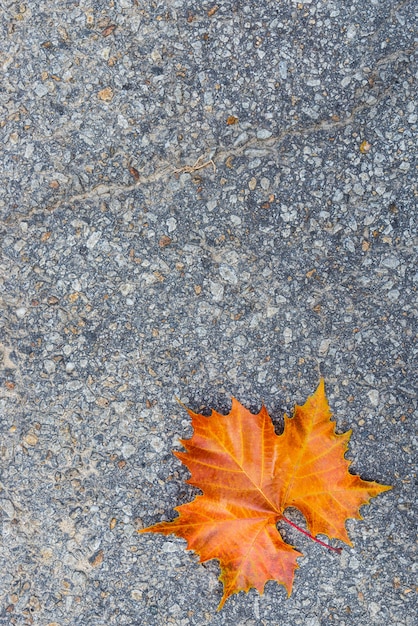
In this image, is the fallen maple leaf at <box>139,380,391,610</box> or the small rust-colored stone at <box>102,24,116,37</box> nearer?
the fallen maple leaf at <box>139,380,391,610</box>

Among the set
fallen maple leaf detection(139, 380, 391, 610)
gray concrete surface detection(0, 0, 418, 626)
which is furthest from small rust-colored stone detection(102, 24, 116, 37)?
fallen maple leaf detection(139, 380, 391, 610)

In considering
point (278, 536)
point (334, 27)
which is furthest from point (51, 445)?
point (334, 27)

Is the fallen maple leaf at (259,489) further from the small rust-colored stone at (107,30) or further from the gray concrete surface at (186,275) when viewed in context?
the small rust-colored stone at (107,30)

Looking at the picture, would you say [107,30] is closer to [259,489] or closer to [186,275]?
[186,275]

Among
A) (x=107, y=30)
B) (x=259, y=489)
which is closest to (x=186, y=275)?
(x=259, y=489)

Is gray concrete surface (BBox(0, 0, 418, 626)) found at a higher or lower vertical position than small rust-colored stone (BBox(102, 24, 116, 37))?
lower

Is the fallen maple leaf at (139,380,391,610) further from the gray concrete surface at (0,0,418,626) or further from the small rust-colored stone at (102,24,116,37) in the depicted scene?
the small rust-colored stone at (102,24,116,37)

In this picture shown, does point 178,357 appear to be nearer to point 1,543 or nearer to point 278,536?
point 278,536
